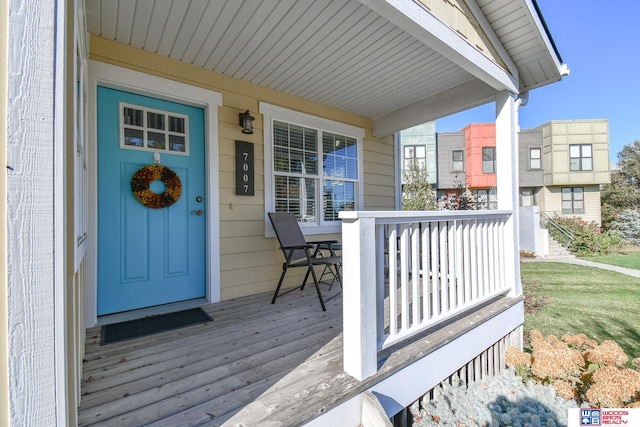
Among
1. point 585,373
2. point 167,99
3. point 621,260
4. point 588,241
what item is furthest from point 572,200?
point 167,99

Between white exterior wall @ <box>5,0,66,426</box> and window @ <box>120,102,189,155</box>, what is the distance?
82.7 inches

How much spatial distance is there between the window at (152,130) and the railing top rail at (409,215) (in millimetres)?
2166

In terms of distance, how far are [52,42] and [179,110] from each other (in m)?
2.31

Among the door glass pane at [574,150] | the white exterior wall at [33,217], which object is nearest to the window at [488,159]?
the door glass pane at [574,150]

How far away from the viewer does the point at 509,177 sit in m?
3.02

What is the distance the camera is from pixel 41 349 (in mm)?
770

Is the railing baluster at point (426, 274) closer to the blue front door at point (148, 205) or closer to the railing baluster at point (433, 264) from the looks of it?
the railing baluster at point (433, 264)

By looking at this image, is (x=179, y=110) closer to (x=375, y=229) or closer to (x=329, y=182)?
(x=329, y=182)

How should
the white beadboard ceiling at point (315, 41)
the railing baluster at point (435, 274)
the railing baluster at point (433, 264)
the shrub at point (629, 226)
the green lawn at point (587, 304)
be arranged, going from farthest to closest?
the shrub at point (629, 226)
the green lawn at point (587, 304)
the white beadboard ceiling at point (315, 41)
the railing baluster at point (435, 274)
the railing baluster at point (433, 264)

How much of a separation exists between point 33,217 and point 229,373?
4.27 ft

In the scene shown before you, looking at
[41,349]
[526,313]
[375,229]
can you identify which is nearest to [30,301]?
[41,349]

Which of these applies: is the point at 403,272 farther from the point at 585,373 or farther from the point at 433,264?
the point at 585,373

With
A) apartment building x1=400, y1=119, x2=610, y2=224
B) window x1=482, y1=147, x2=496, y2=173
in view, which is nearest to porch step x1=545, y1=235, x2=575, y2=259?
apartment building x1=400, y1=119, x2=610, y2=224

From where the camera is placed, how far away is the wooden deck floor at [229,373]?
1.32 m
